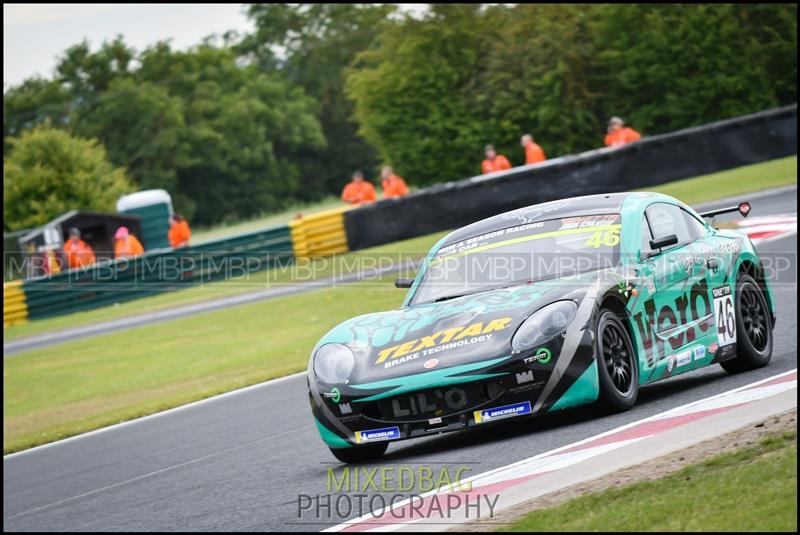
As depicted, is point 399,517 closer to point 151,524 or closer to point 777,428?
point 151,524

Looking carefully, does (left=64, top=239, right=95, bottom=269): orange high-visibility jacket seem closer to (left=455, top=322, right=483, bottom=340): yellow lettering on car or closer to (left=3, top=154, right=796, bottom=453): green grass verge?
(left=3, top=154, right=796, bottom=453): green grass verge

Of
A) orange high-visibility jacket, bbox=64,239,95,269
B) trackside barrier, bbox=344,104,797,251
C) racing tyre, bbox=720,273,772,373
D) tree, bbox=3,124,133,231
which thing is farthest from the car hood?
tree, bbox=3,124,133,231

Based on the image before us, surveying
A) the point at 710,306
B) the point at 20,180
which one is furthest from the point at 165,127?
the point at 710,306

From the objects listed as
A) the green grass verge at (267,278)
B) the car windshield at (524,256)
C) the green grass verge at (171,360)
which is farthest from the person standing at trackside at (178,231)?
the car windshield at (524,256)

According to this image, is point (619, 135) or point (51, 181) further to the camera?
point (51, 181)

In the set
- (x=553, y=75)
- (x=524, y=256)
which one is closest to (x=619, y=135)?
(x=524, y=256)

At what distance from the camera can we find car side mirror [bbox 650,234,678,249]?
27.1 ft

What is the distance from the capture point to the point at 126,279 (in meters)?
25.9

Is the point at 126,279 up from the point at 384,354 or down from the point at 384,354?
down

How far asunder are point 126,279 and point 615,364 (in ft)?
63.6

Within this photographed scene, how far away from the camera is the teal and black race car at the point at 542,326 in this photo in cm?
722

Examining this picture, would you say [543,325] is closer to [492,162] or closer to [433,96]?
[492,162]

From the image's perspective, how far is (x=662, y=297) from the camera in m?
8.22

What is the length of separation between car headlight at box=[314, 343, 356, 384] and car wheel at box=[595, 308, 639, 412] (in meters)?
1.36
